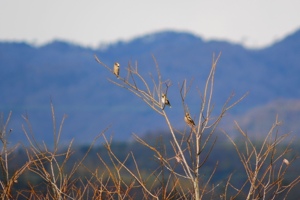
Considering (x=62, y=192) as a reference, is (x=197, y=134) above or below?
above

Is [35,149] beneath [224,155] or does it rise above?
above

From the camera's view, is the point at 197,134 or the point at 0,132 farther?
the point at 0,132

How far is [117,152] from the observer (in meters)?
68.9

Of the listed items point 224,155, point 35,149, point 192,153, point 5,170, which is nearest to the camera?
point 192,153

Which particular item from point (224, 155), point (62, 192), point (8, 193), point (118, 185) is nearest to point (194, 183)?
point (118, 185)

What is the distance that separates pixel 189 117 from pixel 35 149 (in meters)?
1.63

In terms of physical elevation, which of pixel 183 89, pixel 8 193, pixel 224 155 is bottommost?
pixel 224 155

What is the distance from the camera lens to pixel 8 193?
5824 mm

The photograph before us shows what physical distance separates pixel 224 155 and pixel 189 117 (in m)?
69.3

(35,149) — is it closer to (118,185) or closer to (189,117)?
(118,185)

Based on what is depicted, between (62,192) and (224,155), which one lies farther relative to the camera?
(224,155)

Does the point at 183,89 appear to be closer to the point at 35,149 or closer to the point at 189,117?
the point at 189,117

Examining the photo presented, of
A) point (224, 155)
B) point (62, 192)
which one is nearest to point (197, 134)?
point (62, 192)

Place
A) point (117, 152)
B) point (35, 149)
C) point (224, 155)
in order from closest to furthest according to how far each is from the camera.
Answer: point (35, 149), point (117, 152), point (224, 155)
